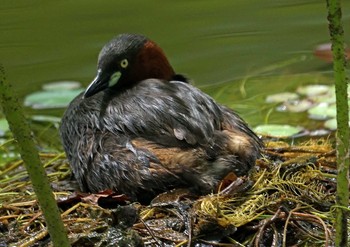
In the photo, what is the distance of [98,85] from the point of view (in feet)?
15.8

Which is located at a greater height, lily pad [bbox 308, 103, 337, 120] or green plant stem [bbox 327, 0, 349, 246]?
green plant stem [bbox 327, 0, 349, 246]

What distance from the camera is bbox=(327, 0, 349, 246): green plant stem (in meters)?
3.03

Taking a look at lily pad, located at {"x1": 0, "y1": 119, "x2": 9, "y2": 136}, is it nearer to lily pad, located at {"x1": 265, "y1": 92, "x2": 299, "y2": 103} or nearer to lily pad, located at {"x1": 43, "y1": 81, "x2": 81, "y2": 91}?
lily pad, located at {"x1": 43, "y1": 81, "x2": 81, "y2": 91}

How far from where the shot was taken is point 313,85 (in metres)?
7.33

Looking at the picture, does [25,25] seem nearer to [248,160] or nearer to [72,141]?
[72,141]

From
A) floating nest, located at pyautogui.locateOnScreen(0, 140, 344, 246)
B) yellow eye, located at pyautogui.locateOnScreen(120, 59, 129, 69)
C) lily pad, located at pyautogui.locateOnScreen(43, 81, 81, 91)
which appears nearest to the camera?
floating nest, located at pyautogui.locateOnScreen(0, 140, 344, 246)

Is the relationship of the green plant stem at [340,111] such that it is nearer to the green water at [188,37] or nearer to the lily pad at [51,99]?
the green water at [188,37]

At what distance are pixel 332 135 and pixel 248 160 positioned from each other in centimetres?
195

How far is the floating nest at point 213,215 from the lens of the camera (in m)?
3.81

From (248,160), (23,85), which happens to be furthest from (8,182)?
(23,85)

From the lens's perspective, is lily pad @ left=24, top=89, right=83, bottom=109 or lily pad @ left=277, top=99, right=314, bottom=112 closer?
lily pad @ left=277, top=99, right=314, bottom=112

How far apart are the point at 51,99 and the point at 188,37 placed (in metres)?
1.70

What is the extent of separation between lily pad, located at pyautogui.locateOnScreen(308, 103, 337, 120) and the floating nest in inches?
86.5

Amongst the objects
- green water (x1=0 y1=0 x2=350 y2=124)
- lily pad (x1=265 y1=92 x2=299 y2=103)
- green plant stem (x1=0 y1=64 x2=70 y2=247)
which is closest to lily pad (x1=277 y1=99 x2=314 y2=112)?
lily pad (x1=265 y1=92 x2=299 y2=103)
